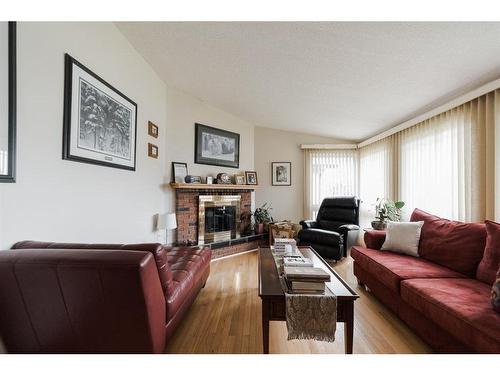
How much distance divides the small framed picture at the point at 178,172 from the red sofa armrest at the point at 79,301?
7.67 feet

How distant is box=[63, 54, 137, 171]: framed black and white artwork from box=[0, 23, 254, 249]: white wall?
6 centimetres

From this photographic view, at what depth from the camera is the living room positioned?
1.14 m

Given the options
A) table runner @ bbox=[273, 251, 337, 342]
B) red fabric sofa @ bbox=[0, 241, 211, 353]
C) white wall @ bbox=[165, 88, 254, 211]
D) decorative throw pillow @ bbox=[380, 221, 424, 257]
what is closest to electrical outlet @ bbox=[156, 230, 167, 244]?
white wall @ bbox=[165, 88, 254, 211]

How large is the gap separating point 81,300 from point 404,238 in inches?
106

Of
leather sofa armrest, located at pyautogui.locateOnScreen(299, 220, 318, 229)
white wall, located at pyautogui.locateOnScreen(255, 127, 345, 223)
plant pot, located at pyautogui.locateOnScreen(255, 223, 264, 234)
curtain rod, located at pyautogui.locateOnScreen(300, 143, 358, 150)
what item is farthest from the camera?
white wall, located at pyautogui.locateOnScreen(255, 127, 345, 223)

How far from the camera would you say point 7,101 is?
48.2 inches

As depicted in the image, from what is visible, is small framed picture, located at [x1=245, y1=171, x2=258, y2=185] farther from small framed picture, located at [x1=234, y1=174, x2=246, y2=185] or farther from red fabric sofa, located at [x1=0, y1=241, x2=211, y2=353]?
red fabric sofa, located at [x1=0, y1=241, x2=211, y2=353]

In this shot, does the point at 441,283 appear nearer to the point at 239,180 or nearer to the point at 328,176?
the point at 239,180

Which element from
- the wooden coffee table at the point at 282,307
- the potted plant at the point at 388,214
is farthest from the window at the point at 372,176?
the wooden coffee table at the point at 282,307

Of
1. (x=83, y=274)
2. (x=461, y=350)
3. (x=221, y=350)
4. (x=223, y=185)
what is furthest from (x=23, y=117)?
(x=461, y=350)

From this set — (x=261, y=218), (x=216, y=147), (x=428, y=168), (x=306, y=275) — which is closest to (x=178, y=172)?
(x=216, y=147)

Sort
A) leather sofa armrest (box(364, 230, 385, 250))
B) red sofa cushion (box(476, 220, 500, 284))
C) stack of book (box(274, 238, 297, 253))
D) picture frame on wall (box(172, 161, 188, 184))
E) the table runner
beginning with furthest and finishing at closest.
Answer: picture frame on wall (box(172, 161, 188, 184)) → leather sofa armrest (box(364, 230, 385, 250)) → stack of book (box(274, 238, 297, 253)) → red sofa cushion (box(476, 220, 500, 284)) → the table runner

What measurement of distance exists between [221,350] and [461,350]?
55.4 inches

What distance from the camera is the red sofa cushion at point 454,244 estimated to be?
1.76 m
